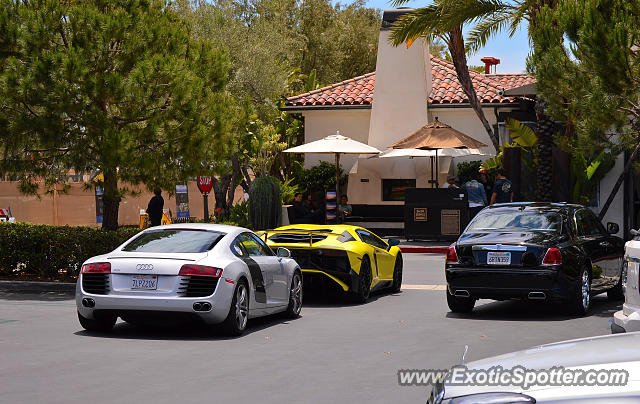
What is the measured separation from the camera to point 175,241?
11734 mm

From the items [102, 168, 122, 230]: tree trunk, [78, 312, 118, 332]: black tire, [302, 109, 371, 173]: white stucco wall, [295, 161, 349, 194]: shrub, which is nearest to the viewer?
[78, 312, 118, 332]: black tire

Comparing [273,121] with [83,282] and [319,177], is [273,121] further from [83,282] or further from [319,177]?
[83,282]

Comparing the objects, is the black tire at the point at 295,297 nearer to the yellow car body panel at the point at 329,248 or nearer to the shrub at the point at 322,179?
the yellow car body panel at the point at 329,248

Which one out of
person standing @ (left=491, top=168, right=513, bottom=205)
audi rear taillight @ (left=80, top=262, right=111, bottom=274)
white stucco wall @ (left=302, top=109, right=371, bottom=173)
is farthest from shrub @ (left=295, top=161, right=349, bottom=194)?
audi rear taillight @ (left=80, top=262, right=111, bottom=274)

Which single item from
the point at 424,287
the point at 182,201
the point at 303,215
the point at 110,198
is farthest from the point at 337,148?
the point at 182,201

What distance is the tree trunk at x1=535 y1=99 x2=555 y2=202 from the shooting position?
25.6 metres

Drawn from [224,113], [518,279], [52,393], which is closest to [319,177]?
[224,113]

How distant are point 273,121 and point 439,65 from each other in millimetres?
7579

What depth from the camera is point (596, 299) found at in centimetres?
1574

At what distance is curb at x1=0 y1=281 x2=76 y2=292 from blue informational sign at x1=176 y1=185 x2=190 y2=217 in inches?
1230

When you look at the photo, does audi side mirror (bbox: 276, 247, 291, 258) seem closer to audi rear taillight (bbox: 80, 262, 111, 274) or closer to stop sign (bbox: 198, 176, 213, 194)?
audi rear taillight (bbox: 80, 262, 111, 274)

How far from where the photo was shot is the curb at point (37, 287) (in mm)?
16953

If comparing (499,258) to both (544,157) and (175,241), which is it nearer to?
(175,241)

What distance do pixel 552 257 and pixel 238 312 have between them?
4.31 meters
